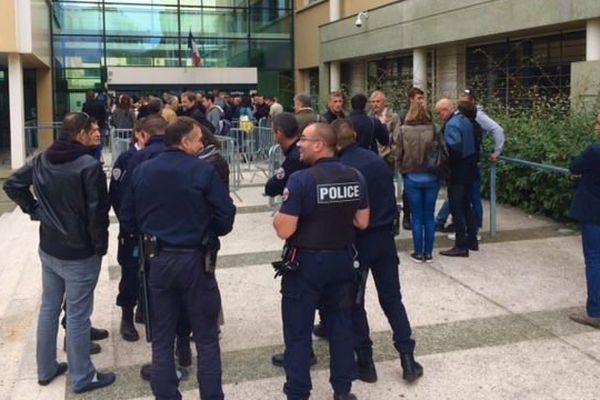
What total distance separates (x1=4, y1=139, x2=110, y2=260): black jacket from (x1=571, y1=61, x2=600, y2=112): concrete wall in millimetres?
7666

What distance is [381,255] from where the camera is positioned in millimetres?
4234

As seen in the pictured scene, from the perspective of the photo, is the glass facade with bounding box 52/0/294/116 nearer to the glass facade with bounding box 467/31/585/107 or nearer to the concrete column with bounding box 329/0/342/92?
the concrete column with bounding box 329/0/342/92

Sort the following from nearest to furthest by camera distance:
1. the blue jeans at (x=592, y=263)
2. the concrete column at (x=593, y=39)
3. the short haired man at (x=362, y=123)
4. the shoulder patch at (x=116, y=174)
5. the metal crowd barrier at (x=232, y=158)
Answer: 1. the shoulder patch at (x=116, y=174)
2. the blue jeans at (x=592, y=263)
3. the short haired man at (x=362, y=123)
4. the concrete column at (x=593, y=39)
5. the metal crowd barrier at (x=232, y=158)

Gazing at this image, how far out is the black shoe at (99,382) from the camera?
13.9 ft

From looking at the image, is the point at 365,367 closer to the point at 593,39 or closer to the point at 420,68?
Answer: the point at 593,39

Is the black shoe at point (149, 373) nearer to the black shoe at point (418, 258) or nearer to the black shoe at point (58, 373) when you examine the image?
the black shoe at point (58, 373)

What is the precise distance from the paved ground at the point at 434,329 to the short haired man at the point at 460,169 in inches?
11.5

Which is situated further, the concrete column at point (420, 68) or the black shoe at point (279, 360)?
the concrete column at point (420, 68)

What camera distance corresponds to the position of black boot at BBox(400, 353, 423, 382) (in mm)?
4262

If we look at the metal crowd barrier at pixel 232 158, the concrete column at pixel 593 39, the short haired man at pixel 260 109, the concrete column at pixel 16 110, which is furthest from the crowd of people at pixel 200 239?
the short haired man at pixel 260 109

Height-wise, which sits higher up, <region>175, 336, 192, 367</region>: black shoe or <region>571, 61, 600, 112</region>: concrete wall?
<region>571, 61, 600, 112</region>: concrete wall

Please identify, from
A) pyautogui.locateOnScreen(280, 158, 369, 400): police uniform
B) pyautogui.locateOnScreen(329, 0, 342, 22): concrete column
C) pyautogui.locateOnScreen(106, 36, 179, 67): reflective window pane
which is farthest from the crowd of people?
pyautogui.locateOnScreen(106, 36, 179, 67): reflective window pane

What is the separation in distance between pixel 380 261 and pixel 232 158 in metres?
8.15

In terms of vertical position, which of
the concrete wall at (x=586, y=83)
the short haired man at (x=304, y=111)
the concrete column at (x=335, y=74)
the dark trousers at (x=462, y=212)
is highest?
the concrete column at (x=335, y=74)
